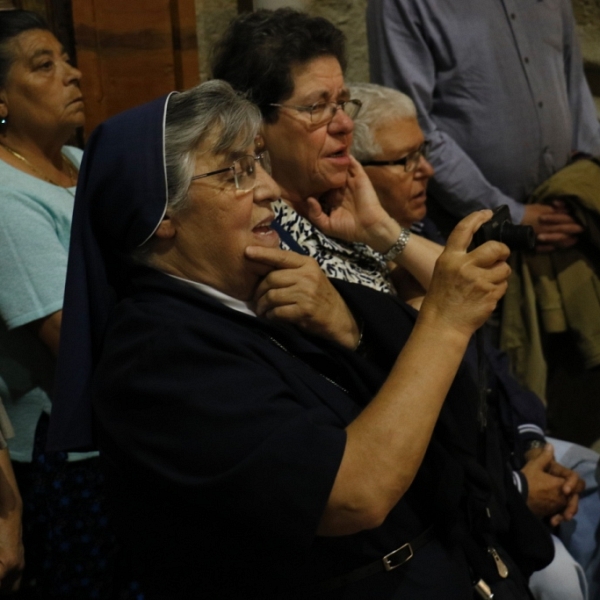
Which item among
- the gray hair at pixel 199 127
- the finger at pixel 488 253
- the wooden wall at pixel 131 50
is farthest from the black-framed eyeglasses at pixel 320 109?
the wooden wall at pixel 131 50

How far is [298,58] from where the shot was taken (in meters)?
2.06

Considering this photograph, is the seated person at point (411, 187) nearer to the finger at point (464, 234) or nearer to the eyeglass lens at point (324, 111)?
the eyeglass lens at point (324, 111)

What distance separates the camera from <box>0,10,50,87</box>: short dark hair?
221cm

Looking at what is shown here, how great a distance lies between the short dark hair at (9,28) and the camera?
221 centimetres

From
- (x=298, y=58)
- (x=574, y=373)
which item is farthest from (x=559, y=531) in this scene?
(x=298, y=58)

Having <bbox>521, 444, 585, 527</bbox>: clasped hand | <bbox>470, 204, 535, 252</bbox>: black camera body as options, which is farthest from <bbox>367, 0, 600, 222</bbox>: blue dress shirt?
<bbox>470, 204, 535, 252</bbox>: black camera body

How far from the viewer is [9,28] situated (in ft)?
7.30

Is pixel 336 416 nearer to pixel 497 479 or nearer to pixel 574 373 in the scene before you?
pixel 497 479

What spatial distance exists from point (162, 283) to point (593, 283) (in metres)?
1.80

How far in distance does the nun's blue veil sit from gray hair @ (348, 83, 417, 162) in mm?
932

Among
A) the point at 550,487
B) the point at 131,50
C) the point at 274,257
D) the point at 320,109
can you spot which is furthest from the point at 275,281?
the point at 131,50

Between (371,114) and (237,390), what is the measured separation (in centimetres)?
121

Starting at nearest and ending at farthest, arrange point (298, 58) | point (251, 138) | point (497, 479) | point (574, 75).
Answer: point (251, 138) → point (497, 479) → point (298, 58) → point (574, 75)

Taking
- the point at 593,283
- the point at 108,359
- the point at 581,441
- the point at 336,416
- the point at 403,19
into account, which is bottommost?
the point at 581,441
